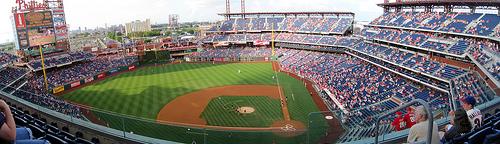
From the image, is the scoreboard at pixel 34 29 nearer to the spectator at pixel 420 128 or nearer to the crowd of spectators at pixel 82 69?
the crowd of spectators at pixel 82 69

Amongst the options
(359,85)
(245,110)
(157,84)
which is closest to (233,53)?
(157,84)

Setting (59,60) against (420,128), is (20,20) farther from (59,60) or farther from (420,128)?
(420,128)

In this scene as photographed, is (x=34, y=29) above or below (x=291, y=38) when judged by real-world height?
above

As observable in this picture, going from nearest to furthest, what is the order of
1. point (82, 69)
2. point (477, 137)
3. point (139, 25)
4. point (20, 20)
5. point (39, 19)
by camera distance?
1. point (477, 137)
2. point (20, 20)
3. point (39, 19)
4. point (82, 69)
5. point (139, 25)

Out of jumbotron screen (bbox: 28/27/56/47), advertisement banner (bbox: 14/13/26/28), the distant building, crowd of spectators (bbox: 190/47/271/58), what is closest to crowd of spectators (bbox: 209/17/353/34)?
crowd of spectators (bbox: 190/47/271/58)

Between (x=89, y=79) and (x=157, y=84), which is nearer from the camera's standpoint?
(x=157, y=84)

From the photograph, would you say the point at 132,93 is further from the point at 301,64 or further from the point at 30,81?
the point at 301,64

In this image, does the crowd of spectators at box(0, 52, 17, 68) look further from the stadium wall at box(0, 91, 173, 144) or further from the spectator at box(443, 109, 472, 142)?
the spectator at box(443, 109, 472, 142)
